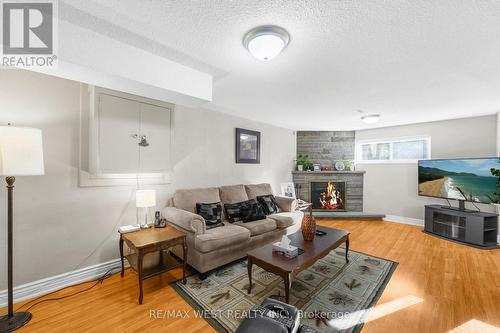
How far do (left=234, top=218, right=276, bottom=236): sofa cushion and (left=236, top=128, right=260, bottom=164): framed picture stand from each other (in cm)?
144

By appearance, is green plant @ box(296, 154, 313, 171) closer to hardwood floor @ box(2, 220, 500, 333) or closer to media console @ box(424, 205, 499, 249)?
media console @ box(424, 205, 499, 249)

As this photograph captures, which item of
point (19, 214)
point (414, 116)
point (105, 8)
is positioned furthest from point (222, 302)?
point (414, 116)

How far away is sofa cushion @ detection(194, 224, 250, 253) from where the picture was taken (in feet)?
7.60

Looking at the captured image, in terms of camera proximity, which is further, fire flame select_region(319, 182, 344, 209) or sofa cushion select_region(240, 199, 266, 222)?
fire flame select_region(319, 182, 344, 209)

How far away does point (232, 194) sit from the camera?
354 centimetres

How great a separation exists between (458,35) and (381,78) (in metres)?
0.79

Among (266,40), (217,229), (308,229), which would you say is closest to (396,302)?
(308,229)

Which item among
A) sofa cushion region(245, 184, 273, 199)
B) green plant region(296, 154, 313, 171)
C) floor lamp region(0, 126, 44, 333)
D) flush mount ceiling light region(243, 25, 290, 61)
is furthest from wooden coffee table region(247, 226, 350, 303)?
green plant region(296, 154, 313, 171)

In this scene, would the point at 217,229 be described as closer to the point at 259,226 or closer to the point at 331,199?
the point at 259,226

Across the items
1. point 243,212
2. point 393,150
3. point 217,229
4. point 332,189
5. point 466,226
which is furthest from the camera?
point 332,189

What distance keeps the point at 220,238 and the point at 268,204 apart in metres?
1.40

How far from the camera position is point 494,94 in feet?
8.96

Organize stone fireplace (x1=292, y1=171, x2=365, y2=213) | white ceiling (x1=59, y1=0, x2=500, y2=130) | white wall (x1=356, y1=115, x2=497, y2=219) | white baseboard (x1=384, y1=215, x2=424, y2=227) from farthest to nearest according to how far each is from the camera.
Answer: stone fireplace (x1=292, y1=171, x2=365, y2=213), white baseboard (x1=384, y1=215, x2=424, y2=227), white wall (x1=356, y1=115, x2=497, y2=219), white ceiling (x1=59, y1=0, x2=500, y2=130)

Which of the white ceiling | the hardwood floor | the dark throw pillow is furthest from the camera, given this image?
the dark throw pillow
